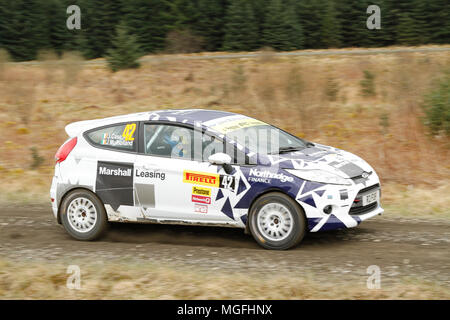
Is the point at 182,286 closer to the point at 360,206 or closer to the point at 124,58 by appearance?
the point at 360,206

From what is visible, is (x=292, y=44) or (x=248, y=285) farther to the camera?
(x=292, y=44)

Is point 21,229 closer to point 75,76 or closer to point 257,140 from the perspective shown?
point 257,140

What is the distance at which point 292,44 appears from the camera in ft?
99.5

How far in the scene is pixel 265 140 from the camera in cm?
834

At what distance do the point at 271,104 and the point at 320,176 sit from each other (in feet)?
27.2

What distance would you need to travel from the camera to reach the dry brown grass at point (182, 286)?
6219 millimetres

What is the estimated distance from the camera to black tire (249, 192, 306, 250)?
294 inches

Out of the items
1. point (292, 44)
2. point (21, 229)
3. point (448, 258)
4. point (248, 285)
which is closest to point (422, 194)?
point (448, 258)

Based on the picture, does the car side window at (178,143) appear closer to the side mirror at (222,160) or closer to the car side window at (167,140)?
the car side window at (167,140)

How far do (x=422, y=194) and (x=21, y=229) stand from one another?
665 centimetres

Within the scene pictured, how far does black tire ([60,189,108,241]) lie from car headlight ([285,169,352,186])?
2.65m

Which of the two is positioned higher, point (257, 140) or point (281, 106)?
point (281, 106)

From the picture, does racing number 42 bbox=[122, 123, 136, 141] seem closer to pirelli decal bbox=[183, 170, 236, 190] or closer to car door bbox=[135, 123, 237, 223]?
car door bbox=[135, 123, 237, 223]

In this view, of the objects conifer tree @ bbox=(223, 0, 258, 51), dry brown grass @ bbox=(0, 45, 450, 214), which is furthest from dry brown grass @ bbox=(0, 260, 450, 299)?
conifer tree @ bbox=(223, 0, 258, 51)
